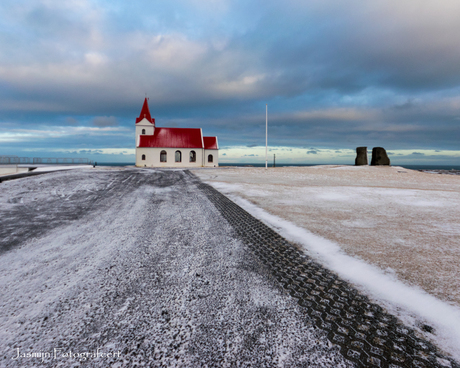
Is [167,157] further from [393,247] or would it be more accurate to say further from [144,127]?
[393,247]

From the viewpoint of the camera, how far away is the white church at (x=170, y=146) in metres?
45.8

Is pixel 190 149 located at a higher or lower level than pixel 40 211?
higher

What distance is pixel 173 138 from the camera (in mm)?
47406

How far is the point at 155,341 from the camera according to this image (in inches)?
71.4

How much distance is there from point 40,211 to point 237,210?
5.32 metres

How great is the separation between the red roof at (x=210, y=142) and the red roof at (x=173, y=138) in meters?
1.57

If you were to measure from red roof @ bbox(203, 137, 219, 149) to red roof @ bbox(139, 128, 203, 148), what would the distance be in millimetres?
1566

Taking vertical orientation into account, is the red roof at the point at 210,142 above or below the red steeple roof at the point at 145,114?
below

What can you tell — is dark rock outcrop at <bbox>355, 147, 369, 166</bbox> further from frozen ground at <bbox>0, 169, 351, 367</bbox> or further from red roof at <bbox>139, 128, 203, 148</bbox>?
frozen ground at <bbox>0, 169, 351, 367</bbox>

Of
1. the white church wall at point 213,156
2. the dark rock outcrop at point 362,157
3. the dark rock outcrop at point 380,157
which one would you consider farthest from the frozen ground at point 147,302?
the white church wall at point 213,156

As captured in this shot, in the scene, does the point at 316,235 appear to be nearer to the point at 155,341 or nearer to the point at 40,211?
the point at 155,341

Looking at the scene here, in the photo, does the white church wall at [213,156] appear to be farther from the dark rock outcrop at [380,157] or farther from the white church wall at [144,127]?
the dark rock outcrop at [380,157]

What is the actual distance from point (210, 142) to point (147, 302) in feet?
158

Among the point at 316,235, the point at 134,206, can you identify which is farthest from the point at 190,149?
the point at 316,235
